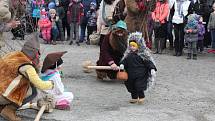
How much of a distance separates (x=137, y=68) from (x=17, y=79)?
2.02 meters

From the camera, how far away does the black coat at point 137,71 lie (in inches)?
296

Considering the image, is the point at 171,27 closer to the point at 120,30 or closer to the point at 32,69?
the point at 120,30

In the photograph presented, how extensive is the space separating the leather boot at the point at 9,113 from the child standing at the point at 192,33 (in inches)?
253

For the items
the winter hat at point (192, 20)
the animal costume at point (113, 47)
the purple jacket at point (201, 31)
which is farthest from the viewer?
the purple jacket at point (201, 31)

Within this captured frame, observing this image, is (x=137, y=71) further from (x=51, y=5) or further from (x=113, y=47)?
(x=51, y=5)

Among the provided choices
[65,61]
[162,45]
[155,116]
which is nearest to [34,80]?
[155,116]

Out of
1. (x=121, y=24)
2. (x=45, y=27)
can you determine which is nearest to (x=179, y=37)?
(x=45, y=27)

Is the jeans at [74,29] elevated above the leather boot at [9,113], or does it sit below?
above

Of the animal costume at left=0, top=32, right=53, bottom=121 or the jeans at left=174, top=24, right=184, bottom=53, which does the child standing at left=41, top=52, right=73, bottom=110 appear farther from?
the jeans at left=174, top=24, right=184, bottom=53

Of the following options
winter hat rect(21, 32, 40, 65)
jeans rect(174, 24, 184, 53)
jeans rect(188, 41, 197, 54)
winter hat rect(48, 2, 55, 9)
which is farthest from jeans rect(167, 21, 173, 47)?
winter hat rect(21, 32, 40, 65)

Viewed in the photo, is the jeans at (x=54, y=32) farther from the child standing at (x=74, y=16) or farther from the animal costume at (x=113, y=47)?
the animal costume at (x=113, y=47)

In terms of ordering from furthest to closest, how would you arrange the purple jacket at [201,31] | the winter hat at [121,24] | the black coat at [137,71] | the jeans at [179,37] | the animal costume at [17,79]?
the jeans at [179,37]
the purple jacket at [201,31]
the winter hat at [121,24]
the black coat at [137,71]
the animal costume at [17,79]

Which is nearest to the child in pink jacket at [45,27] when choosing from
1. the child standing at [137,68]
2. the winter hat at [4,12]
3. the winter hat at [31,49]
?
the child standing at [137,68]

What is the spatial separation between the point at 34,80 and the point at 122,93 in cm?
237
